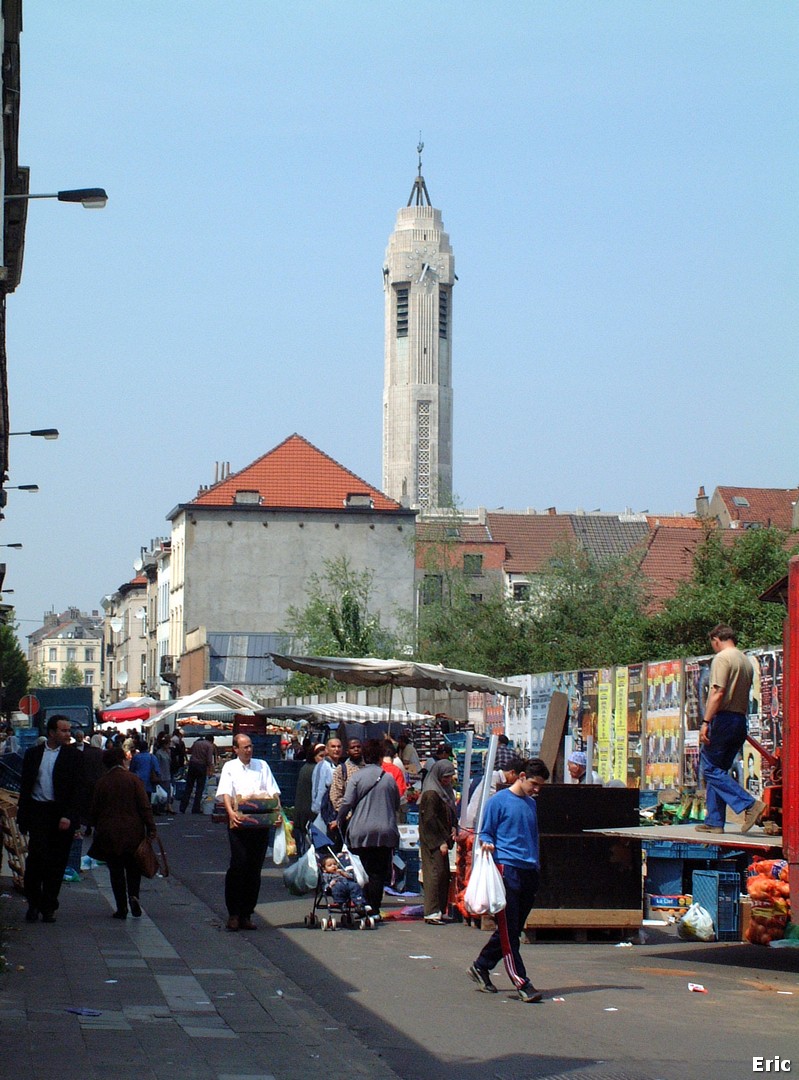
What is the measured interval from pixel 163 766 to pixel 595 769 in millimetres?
11904

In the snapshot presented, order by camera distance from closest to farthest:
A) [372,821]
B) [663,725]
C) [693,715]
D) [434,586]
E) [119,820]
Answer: [119,820] → [372,821] → [693,715] → [663,725] → [434,586]

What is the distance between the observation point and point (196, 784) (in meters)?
35.8

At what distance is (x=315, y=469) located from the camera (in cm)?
8375

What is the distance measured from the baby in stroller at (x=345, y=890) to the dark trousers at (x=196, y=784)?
1977 cm

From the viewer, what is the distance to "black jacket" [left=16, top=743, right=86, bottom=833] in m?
14.6

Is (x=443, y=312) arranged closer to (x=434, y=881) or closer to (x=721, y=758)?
(x=434, y=881)

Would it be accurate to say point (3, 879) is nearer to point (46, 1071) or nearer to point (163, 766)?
point (46, 1071)

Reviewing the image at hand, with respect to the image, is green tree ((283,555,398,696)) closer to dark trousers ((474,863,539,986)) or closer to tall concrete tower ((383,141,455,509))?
dark trousers ((474,863,539,986))

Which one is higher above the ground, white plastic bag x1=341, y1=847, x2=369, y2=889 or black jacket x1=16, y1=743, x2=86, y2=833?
black jacket x1=16, y1=743, x2=86, y2=833

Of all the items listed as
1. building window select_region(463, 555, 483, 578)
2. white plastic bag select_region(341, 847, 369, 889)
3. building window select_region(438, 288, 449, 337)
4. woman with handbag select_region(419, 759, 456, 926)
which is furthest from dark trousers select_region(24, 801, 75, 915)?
building window select_region(438, 288, 449, 337)

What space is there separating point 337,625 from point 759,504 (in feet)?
141

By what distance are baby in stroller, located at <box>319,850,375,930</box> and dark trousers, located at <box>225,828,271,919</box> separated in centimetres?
76

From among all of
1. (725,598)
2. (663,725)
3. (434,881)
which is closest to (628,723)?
(663,725)

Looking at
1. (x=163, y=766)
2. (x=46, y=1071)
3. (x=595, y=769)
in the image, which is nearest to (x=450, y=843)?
(x=46, y=1071)
